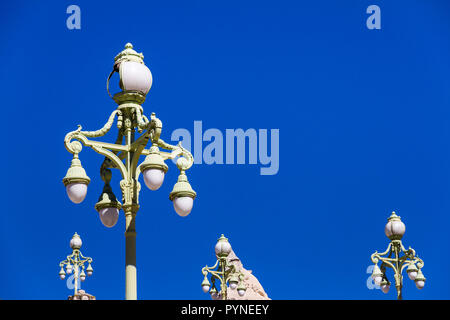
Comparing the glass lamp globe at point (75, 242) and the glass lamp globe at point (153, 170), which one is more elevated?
the glass lamp globe at point (75, 242)

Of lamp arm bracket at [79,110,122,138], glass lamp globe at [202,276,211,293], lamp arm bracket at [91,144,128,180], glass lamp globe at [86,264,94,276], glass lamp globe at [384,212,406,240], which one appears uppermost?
glass lamp globe at [86,264,94,276]

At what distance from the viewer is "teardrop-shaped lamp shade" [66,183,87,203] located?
1124cm

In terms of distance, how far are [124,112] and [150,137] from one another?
105 centimetres

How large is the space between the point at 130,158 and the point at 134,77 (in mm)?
1250

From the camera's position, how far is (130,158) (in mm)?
11953

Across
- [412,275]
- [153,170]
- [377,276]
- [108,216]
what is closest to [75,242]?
[377,276]

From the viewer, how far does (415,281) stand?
2194 cm

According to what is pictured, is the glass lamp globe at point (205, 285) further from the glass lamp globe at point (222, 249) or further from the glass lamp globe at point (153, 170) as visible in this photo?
the glass lamp globe at point (153, 170)

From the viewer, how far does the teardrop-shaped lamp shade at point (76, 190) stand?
36.9 ft

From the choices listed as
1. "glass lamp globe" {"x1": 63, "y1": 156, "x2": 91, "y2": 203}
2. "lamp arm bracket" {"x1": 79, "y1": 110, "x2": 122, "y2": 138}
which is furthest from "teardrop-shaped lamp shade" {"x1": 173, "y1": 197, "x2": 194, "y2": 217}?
"lamp arm bracket" {"x1": 79, "y1": 110, "x2": 122, "y2": 138}

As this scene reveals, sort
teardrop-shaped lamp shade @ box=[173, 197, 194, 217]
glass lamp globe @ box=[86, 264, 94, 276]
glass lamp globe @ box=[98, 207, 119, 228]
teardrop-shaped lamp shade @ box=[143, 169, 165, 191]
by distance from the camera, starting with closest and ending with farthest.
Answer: teardrop-shaped lamp shade @ box=[143, 169, 165, 191] < teardrop-shaped lamp shade @ box=[173, 197, 194, 217] < glass lamp globe @ box=[98, 207, 119, 228] < glass lamp globe @ box=[86, 264, 94, 276]

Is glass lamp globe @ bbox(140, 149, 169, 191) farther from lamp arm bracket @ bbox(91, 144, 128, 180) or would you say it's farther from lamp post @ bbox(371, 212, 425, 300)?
lamp post @ bbox(371, 212, 425, 300)

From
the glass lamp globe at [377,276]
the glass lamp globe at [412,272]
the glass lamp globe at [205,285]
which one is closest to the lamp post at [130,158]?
the glass lamp globe at [377,276]
